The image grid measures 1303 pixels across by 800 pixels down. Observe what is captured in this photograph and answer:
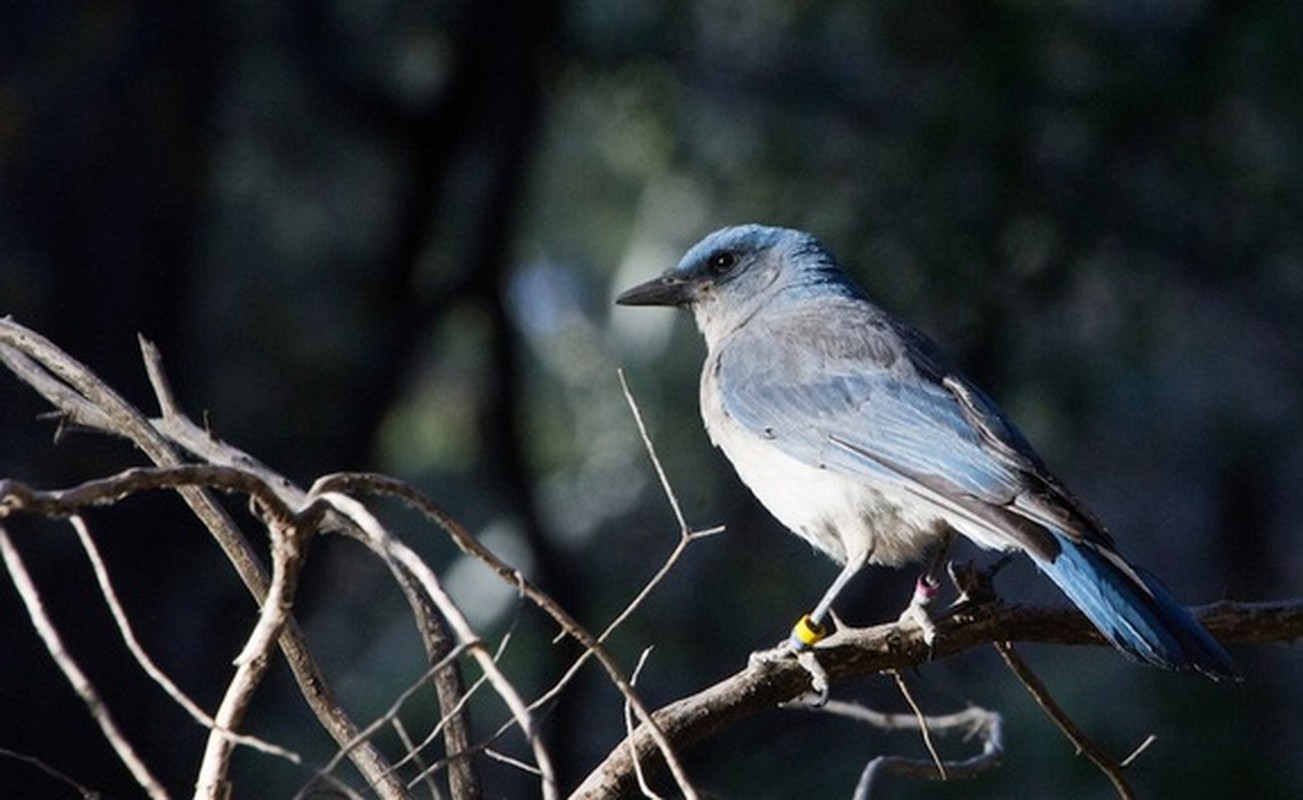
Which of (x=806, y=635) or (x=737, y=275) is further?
(x=737, y=275)

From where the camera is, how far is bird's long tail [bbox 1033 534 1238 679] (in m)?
3.44

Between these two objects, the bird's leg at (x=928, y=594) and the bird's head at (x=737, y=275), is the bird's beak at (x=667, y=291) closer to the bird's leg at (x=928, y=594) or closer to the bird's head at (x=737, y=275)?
the bird's head at (x=737, y=275)

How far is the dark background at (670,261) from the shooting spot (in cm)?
724

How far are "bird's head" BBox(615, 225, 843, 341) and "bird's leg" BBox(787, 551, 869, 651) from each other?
136 centimetres

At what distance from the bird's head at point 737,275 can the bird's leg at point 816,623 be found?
1360mm

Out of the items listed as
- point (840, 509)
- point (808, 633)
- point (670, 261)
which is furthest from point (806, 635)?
point (670, 261)

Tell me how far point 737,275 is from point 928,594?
6.82 ft

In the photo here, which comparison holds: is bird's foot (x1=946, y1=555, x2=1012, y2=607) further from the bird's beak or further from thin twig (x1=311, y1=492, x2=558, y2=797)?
the bird's beak

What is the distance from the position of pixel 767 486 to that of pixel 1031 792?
4033 mm

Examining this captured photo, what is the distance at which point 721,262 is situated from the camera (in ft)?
18.7

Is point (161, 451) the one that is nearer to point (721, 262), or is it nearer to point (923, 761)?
point (923, 761)

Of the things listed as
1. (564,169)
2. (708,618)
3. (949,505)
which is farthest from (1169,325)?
(949,505)

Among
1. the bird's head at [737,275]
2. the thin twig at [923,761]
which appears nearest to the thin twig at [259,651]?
the thin twig at [923,761]

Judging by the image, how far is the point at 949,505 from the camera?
4.13 meters
